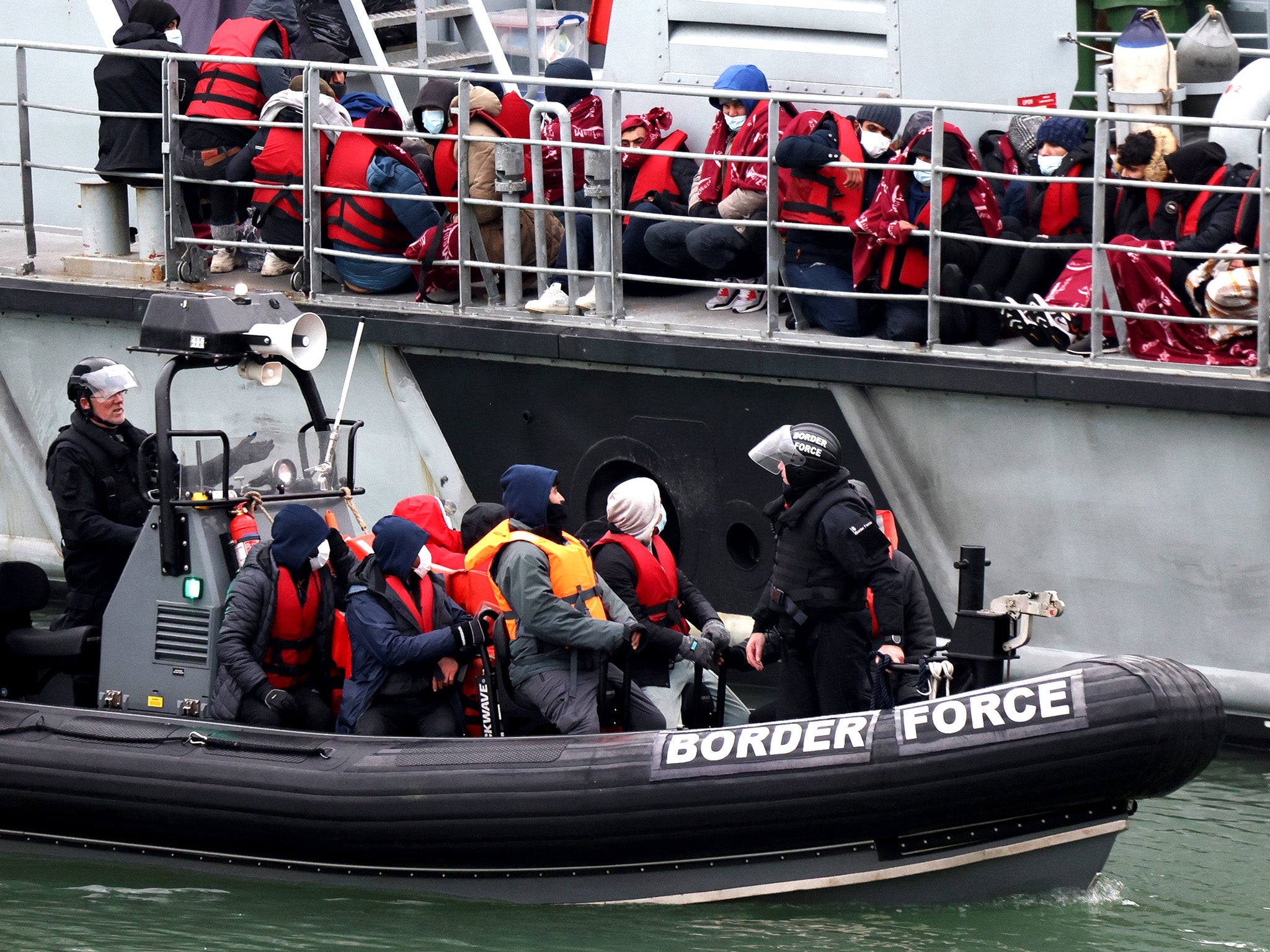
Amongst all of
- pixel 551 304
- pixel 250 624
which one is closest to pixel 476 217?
pixel 551 304

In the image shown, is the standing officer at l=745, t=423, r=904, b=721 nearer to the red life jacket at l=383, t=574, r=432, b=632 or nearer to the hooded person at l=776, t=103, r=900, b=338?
the red life jacket at l=383, t=574, r=432, b=632

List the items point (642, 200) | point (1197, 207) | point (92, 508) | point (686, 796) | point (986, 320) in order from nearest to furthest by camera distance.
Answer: point (686, 796)
point (92, 508)
point (1197, 207)
point (986, 320)
point (642, 200)

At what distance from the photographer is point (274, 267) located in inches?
388

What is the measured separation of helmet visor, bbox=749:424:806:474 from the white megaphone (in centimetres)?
164

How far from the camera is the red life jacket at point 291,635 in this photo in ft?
21.7

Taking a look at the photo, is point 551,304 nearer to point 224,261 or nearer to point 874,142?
point 874,142

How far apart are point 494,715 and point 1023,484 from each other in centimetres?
248

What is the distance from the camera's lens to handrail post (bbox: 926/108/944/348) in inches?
309

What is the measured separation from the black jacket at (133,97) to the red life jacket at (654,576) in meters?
4.07

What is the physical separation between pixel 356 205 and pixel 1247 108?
409 centimetres

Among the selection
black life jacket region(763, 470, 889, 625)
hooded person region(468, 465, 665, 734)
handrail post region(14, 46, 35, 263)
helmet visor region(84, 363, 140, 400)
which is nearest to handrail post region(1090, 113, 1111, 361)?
black life jacket region(763, 470, 889, 625)

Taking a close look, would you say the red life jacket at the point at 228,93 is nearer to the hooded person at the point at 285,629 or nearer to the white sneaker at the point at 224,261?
the white sneaker at the point at 224,261

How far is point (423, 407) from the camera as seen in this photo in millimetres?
9117

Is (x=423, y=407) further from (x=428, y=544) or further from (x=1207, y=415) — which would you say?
(x=1207, y=415)
